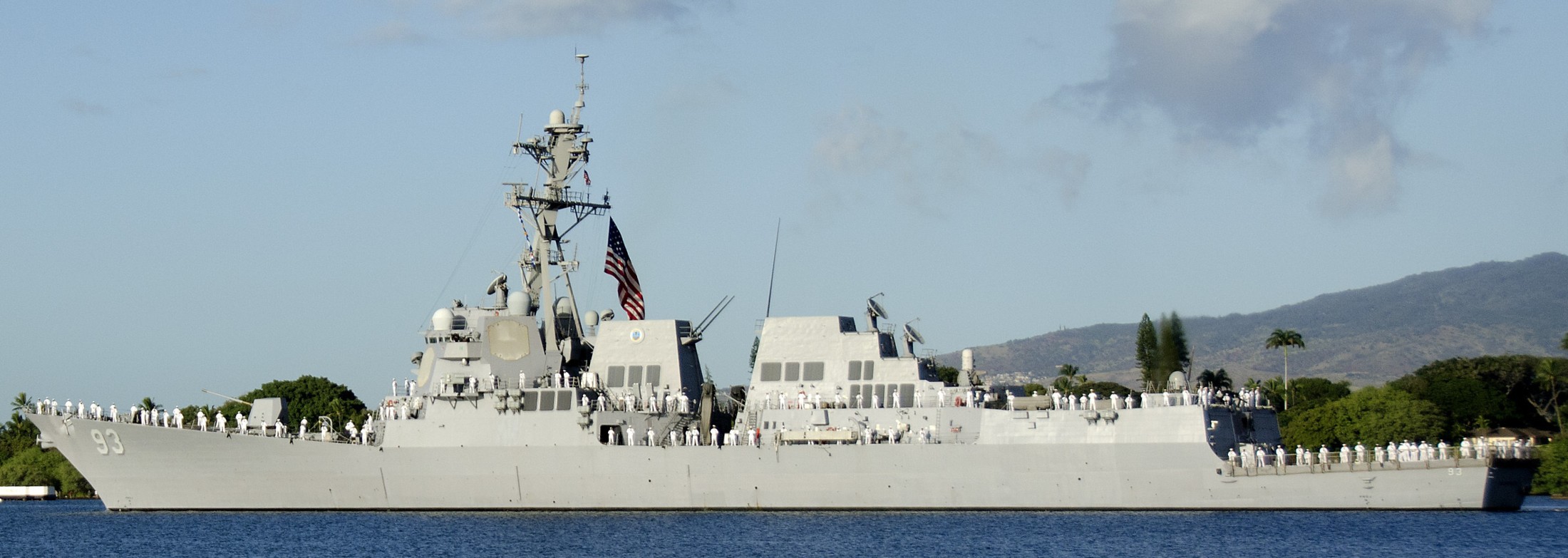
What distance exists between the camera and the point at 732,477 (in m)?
34.0

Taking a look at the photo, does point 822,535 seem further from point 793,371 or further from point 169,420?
point 169,420

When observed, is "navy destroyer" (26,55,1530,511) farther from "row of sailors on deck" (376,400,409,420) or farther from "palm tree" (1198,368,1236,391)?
"palm tree" (1198,368,1236,391)

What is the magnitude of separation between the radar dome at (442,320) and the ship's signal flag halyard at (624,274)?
3.81 m

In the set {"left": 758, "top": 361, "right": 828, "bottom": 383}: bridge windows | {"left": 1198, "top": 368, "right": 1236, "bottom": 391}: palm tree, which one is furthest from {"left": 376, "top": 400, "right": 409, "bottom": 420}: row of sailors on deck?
{"left": 1198, "top": 368, "right": 1236, "bottom": 391}: palm tree

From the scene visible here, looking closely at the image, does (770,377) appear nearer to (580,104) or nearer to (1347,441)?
(580,104)

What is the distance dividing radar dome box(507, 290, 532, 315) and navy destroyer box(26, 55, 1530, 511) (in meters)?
0.04

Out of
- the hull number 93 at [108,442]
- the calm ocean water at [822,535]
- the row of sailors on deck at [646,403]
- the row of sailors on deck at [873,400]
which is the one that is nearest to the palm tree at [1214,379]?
the calm ocean water at [822,535]

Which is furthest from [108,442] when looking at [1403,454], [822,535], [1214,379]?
[1214,379]

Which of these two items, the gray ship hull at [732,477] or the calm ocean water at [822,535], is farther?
the gray ship hull at [732,477]

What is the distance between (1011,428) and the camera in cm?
3281

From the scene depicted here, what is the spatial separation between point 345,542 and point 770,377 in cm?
993

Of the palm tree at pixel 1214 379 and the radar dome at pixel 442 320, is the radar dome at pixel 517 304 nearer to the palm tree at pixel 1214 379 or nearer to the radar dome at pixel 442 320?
the radar dome at pixel 442 320

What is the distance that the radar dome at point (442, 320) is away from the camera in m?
36.8

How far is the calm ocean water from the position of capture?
27.3 m
